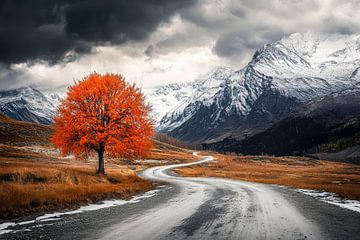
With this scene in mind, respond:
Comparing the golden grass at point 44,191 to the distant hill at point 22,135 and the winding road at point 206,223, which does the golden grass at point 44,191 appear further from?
the distant hill at point 22,135

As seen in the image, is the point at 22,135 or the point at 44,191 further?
the point at 22,135

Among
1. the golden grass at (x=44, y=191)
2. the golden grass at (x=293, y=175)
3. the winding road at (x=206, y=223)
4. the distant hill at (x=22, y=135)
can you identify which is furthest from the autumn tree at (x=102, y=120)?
the distant hill at (x=22, y=135)

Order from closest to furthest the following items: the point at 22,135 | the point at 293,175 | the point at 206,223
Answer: the point at 206,223, the point at 293,175, the point at 22,135

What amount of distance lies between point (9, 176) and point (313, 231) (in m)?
19.8

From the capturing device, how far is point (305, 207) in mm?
18344

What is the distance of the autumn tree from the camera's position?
107 feet

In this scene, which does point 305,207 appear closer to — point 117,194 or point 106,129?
point 117,194

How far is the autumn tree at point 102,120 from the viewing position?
107 ft

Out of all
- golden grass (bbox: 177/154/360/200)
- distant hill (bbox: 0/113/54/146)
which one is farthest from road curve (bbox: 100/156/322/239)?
distant hill (bbox: 0/113/54/146)

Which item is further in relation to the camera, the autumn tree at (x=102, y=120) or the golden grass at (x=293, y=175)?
the golden grass at (x=293, y=175)

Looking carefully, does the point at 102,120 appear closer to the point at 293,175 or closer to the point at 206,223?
the point at 206,223

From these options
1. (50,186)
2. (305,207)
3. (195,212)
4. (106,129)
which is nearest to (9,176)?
(50,186)

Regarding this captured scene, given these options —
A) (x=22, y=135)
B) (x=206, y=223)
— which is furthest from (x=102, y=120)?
(x=22, y=135)

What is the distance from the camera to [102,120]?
33.8 metres
